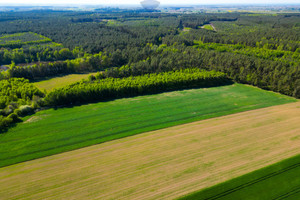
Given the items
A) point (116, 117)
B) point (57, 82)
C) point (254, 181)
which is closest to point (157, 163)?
point (254, 181)

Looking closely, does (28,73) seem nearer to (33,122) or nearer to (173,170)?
(33,122)

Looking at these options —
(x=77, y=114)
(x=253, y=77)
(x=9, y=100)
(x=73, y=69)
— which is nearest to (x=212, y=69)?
(x=253, y=77)

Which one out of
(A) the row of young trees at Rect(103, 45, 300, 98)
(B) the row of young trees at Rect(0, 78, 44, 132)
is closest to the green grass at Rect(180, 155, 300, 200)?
(A) the row of young trees at Rect(103, 45, 300, 98)

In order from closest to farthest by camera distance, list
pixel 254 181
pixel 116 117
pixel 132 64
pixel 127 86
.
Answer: pixel 254 181 → pixel 116 117 → pixel 127 86 → pixel 132 64

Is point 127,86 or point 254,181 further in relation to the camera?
point 127,86

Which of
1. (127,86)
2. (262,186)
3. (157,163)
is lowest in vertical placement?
(262,186)

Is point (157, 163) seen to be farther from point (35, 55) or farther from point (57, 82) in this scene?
point (35, 55)

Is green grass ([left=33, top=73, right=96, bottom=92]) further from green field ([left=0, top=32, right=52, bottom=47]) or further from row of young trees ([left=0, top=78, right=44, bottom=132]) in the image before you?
green field ([left=0, top=32, right=52, bottom=47])
